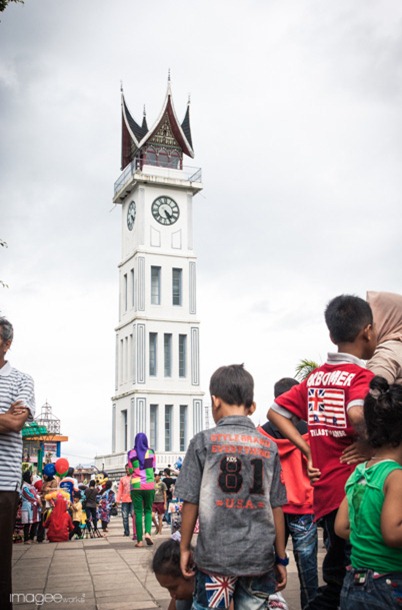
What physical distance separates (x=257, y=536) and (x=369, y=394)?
75 cm

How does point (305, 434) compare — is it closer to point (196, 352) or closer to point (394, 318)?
point (394, 318)

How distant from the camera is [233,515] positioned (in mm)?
2844

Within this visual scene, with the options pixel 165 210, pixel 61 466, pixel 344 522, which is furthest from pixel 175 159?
pixel 344 522

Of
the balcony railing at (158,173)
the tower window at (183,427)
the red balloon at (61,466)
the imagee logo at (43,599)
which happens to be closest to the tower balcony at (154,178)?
the balcony railing at (158,173)

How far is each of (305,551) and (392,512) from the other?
1.87 m

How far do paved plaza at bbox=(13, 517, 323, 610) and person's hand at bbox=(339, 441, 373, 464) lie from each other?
131 centimetres

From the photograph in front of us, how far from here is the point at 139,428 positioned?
41219 mm

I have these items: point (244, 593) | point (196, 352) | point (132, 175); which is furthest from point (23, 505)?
point (132, 175)

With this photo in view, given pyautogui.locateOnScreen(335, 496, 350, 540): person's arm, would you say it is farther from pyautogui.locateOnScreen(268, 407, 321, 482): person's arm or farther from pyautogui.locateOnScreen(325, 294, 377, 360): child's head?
pyautogui.locateOnScreen(325, 294, 377, 360): child's head

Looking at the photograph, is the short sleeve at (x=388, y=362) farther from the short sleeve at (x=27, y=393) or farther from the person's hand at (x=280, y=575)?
the short sleeve at (x=27, y=393)

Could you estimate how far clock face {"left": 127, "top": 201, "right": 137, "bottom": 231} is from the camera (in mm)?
46062

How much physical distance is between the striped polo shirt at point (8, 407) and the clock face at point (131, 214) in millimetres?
41723

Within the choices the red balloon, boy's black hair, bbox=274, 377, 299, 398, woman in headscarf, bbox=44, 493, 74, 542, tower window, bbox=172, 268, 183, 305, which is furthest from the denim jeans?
tower window, bbox=172, 268, 183, 305

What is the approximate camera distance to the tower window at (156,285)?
4422 cm
